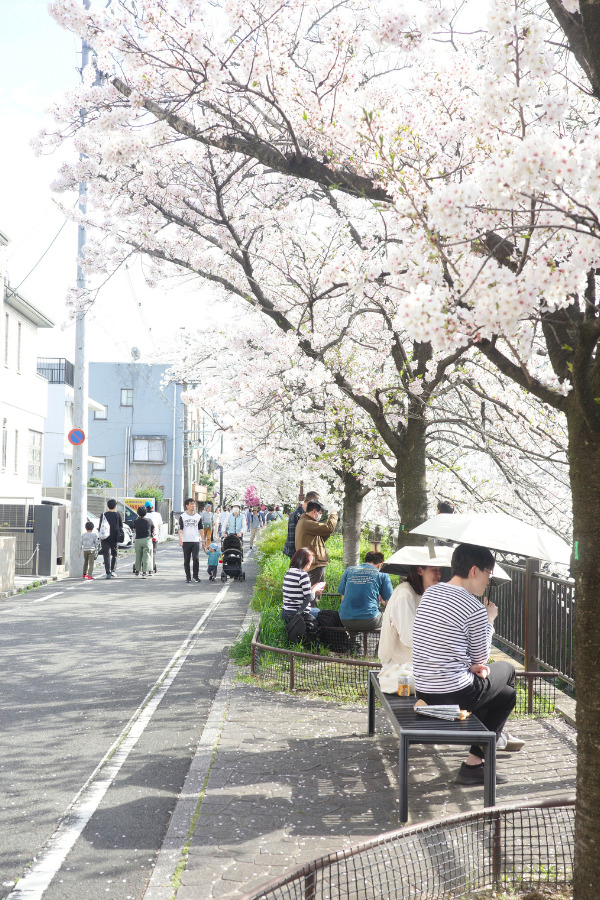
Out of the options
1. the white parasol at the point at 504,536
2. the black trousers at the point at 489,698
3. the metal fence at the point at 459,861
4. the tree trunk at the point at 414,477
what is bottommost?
the metal fence at the point at 459,861

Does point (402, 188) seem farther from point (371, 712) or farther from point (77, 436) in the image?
point (77, 436)

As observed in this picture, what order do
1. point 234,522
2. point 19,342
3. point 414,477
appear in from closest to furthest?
1. point 414,477
2. point 234,522
3. point 19,342

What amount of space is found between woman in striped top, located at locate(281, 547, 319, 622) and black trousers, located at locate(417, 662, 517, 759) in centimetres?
406

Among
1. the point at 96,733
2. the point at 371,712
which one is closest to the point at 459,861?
the point at 371,712

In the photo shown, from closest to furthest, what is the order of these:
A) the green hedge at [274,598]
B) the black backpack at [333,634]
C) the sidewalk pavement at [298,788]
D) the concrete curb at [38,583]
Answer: the sidewalk pavement at [298,788], the black backpack at [333,634], the green hedge at [274,598], the concrete curb at [38,583]

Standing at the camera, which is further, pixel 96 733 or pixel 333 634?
pixel 333 634

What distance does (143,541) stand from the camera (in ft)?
70.2

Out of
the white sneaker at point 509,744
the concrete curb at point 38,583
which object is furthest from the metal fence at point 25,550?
the white sneaker at point 509,744

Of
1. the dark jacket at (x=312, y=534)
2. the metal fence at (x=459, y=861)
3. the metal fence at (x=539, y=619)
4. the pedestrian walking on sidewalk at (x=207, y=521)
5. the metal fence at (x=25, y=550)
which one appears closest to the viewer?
the metal fence at (x=459, y=861)

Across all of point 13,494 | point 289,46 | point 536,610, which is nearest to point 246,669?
point 536,610

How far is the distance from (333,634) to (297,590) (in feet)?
2.63

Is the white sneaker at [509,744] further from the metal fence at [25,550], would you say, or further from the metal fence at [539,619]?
the metal fence at [25,550]

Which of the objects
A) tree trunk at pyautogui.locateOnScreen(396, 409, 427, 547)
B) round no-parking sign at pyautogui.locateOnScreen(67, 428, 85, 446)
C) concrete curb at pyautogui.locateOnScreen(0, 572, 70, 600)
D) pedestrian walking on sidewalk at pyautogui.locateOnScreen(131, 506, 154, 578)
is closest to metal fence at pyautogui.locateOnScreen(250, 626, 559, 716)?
tree trunk at pyautogui.locateOnScreen(396, 409, 427, 547)

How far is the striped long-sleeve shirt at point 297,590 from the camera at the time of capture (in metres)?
9.77
